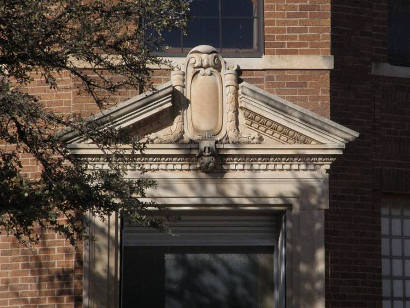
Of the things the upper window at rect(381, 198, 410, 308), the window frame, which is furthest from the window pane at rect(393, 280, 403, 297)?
the window frame

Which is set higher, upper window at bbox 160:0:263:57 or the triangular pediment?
upper window at bbox 160:0:263:57

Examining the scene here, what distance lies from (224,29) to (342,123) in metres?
1.94

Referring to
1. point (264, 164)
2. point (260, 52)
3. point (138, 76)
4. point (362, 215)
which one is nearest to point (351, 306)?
point (362, 215)

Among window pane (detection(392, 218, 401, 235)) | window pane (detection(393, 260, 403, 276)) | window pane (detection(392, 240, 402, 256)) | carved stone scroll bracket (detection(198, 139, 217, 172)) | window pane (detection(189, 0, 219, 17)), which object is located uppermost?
window pane (detection(189, 0, 219, 17))

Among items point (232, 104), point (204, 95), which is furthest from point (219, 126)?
point (204, 95)

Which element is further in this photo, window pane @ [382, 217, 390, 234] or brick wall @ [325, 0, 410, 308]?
window pane @ [382, 217, 390, 234]

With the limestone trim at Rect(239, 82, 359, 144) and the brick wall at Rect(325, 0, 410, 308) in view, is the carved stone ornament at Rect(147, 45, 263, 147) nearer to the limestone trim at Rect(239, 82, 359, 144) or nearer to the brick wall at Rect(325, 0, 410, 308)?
the limestone trim at Rect(239, 82, 359, 144)

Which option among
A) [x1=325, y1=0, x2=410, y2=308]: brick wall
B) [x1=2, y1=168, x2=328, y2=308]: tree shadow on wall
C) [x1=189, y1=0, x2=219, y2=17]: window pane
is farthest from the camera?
[x1=189, y1=0, x2=219, y2=17]: window pane

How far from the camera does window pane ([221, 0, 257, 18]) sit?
15344 millimetres

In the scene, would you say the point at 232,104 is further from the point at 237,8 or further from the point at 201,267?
the point at 201,267

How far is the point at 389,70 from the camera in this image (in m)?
15.8

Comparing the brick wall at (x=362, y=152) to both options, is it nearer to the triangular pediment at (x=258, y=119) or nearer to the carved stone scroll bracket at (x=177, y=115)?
the triangular pediment at (x=258, y=119)

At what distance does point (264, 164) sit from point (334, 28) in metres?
2.44

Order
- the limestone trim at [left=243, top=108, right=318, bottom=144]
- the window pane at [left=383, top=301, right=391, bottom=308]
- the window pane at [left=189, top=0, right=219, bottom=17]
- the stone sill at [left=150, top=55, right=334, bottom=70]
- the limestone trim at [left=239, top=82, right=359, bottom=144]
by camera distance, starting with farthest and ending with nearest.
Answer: the window pane at [left=383, top=301, right=391, bottom=308], the window pane at [left=189, top=0, right=219, bottom=17], the stone sill at [left=150, top=55, right=334, bottom=70], the limestone trim at [left=243, top=108, right=318, bottom=144], the limestone trim at [left=239, top=82, right=359, bottom=144]
